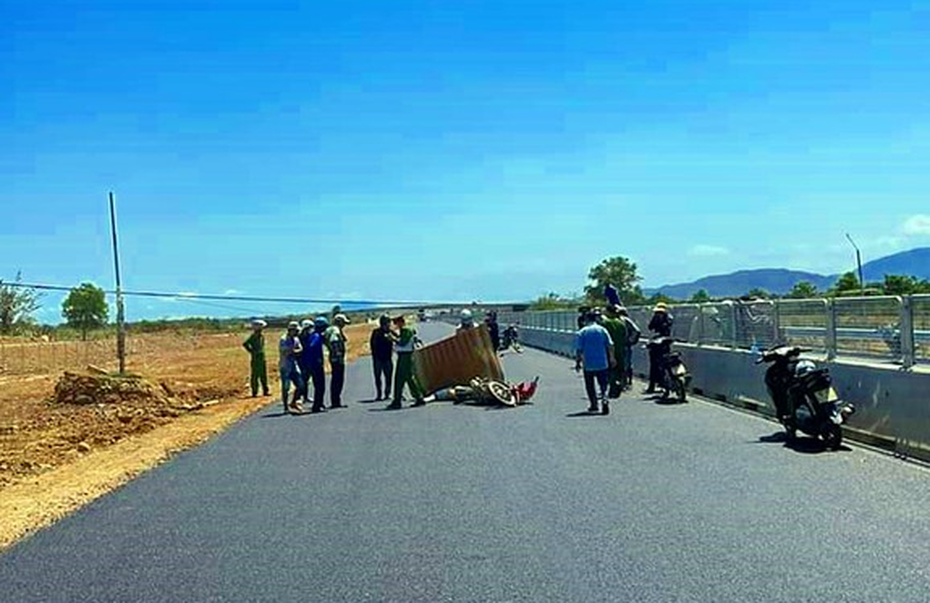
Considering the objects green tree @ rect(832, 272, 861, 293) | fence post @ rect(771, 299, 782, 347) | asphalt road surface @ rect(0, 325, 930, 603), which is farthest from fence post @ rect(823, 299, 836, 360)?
green tree @ rect(832, 272, 861, 293)

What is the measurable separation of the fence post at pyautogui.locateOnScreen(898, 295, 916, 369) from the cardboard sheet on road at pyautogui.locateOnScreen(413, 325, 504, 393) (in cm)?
1132

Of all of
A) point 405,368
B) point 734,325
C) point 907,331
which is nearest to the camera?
point 907,331

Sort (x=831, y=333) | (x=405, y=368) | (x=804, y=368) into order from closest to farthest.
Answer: (x=804, y=368) → (x=831, y=333) → (x=405, y=368)

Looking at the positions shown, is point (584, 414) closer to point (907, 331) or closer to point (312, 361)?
point (312, 361)

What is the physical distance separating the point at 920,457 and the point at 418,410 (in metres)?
10.9

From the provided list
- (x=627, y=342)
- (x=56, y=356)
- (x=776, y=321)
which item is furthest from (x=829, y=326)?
(x=56, y=356)

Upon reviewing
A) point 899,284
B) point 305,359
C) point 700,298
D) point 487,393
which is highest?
point 700,298

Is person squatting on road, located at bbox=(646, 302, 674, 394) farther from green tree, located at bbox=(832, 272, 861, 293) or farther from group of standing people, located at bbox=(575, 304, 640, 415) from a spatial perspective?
green tree, located at bbox=(832, 272, 861, 293)

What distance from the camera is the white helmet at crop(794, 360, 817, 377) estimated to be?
14211 millimetres

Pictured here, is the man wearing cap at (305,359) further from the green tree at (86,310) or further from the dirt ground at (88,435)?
the green tree at (86,310)

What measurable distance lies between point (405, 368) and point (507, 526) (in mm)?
13650

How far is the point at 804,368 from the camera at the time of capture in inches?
563

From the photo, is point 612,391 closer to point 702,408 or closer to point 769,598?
point 702,408

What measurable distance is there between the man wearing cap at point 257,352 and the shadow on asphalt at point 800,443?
15.0 m
